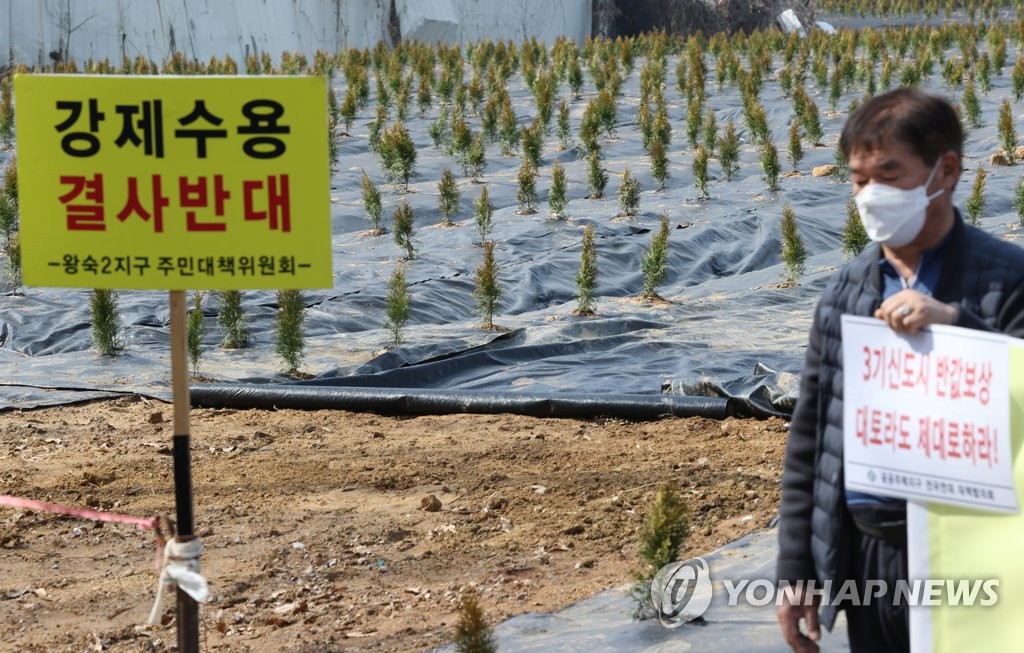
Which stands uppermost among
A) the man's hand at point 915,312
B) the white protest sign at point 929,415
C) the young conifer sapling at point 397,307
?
the man's hand at point 915,312

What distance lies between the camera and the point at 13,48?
18703mm

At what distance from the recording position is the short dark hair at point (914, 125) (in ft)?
6.12

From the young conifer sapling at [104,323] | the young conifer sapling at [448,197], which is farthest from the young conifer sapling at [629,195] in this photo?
the young conifer sapling at [104,323]

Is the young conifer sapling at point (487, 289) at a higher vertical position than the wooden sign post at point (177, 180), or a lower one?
lower

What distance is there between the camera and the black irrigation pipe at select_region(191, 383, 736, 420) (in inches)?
232

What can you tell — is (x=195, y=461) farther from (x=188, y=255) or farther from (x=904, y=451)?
(x=904, y=451)

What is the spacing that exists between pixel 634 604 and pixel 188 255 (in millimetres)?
1590

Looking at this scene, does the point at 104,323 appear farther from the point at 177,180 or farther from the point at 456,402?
the point at 177,180

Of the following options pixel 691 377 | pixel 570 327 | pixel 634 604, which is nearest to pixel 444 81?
pixel 570 327

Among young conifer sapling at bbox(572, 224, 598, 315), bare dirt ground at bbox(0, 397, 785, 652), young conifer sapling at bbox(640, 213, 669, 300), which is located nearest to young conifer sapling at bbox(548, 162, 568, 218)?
young conifer sapling at bbox(640, 213, 669, 300)

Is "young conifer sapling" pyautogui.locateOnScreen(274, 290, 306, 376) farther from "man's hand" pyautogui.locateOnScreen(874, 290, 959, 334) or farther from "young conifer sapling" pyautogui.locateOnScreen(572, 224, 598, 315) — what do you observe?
"man's hand" pyautogui.locateOnScreen(874, 290, 959, 334)

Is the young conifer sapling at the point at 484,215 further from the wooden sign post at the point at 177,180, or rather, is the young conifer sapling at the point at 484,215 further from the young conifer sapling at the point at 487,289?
the wooden sign post at the point at 177,180

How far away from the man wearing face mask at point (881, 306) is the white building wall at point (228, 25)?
62.2 feet

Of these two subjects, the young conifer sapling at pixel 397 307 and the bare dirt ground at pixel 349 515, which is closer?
the bare dirt ground at pixel 349 515
